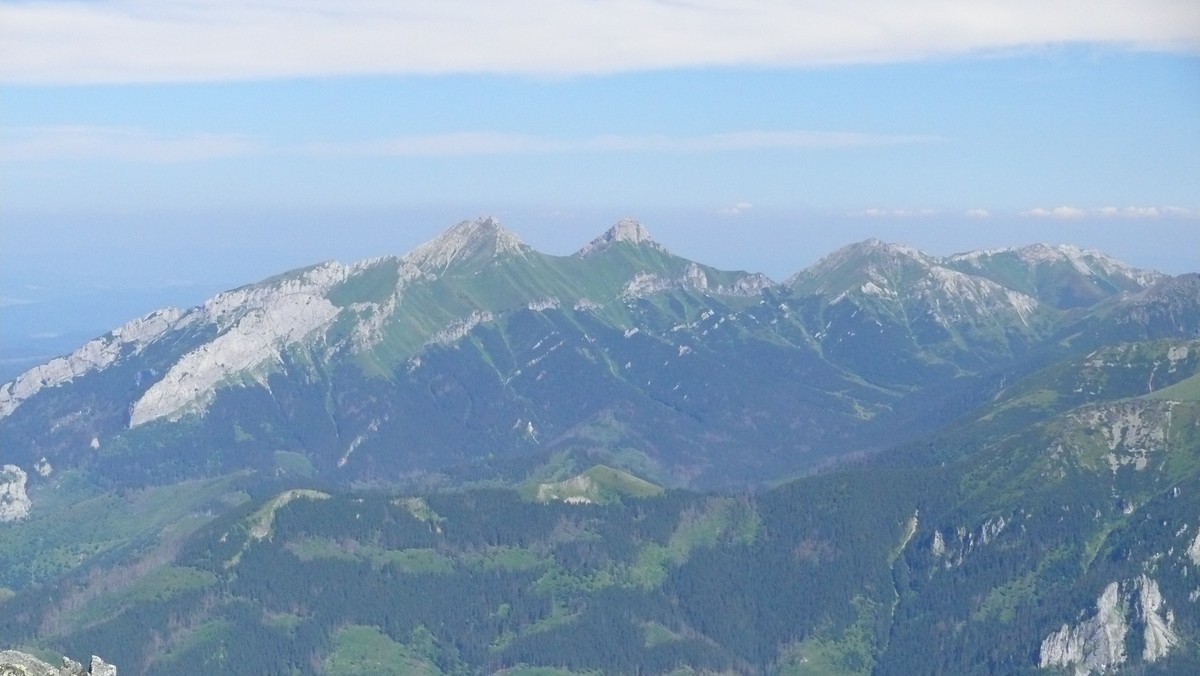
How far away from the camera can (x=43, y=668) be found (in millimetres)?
136750

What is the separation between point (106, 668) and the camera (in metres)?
137

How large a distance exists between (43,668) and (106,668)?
5.64 meters
